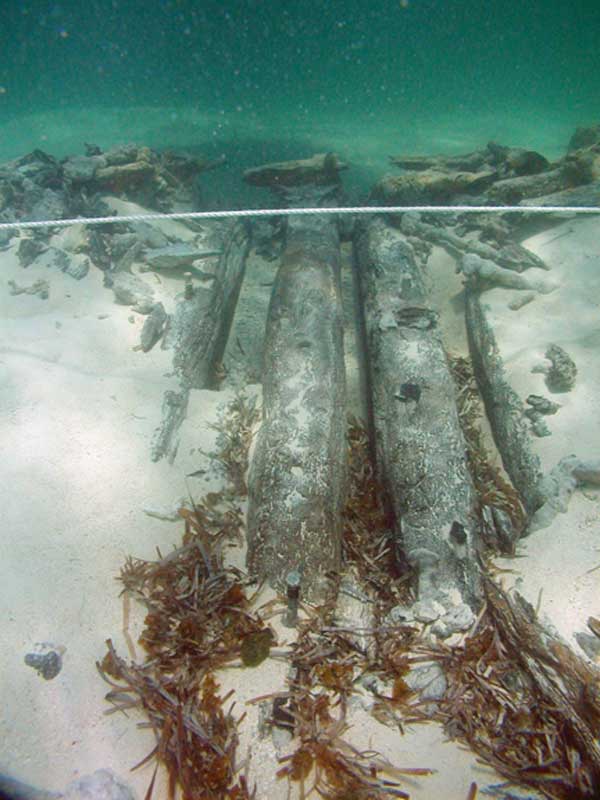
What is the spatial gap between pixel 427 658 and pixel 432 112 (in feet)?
97.5

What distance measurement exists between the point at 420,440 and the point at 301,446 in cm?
98

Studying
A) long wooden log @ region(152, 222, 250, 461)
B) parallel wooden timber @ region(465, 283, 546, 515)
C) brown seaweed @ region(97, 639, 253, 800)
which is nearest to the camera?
brown seaweed @ region(97, 639, 253, 800)

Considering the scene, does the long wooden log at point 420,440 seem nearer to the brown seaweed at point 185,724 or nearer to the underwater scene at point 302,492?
the underwater scene at point 302,492

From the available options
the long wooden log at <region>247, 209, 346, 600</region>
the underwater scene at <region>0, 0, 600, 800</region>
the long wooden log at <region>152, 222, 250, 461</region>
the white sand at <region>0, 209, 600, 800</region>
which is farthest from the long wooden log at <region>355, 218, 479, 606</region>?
the long wooden log at <region>152, 222, 250, 461</region>

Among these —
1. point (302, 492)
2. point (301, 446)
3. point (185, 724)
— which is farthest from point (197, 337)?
point (185, 724)

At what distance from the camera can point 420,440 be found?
338 cm

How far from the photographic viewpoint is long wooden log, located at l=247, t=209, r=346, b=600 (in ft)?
9.69

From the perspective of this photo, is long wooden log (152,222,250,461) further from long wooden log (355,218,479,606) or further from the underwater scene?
long wooden log (355,218,479,606)

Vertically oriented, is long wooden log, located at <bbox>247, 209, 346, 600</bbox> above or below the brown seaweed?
above

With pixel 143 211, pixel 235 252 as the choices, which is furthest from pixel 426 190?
pixel 143 211

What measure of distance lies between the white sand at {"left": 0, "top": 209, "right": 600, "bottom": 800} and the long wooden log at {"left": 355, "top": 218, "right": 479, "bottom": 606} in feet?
2.13

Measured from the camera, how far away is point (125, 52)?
2705cm

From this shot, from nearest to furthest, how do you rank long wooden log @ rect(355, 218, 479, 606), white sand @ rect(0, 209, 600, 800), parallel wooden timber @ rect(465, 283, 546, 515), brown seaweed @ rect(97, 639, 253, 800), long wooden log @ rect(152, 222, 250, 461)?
1. brown seaweed @ rect(97, 639, 253, 800)
2. white sand @ rect(0, 209, 600, 800)
3. long wooden log @ rect(355, 218, 479, 606)
4. parallel wooden timber @ rect(465, 283, 546, 515)
5. long wooden log @ rect(152, 222, 250, 461)

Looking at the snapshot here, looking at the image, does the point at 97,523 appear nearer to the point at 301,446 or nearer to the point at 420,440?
the point at 301,446
